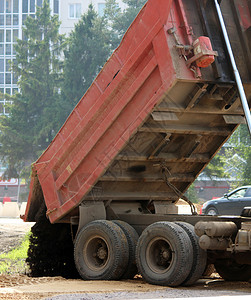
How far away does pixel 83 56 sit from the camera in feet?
165

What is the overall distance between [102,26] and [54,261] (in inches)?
1746

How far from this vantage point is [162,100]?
7828 millimetres

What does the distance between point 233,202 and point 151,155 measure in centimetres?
1064

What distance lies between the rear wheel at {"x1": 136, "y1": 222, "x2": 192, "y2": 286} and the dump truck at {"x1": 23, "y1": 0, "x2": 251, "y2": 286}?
0.05 ft

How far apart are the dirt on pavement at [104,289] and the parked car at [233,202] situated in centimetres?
955

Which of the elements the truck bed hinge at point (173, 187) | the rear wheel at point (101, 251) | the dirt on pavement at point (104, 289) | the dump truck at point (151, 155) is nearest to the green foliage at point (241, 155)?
the truck bed hinge at point (173, 187)

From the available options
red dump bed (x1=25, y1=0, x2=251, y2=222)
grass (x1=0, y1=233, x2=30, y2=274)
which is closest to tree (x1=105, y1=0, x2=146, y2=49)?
grass (x1=0, y1=233, x2=30, y2=274)

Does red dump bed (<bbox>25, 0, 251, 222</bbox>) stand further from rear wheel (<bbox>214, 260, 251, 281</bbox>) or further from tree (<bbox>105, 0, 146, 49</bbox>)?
tree (<bbox>105, 0, 146, 49</bbox>)

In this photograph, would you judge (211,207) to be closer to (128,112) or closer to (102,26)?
(128,112)

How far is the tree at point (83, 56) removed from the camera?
4838 centimetres

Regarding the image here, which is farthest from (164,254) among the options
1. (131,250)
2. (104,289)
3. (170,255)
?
(104,289)

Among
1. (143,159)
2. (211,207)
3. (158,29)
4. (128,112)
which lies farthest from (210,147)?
(211,207)

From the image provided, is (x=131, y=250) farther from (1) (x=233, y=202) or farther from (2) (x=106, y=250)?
(1) (x=233, y=202)

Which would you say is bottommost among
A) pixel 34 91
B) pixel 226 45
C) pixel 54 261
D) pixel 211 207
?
pixel 54 261
